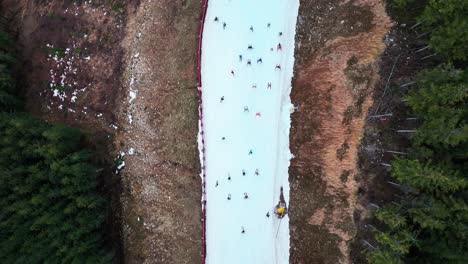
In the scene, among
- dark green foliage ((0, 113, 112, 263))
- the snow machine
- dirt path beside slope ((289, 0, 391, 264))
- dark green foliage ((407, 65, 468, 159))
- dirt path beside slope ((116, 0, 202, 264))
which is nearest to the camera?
dark green foliage ((407, 65, 468, 159))

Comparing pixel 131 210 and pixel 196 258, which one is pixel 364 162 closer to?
pixel 196 258

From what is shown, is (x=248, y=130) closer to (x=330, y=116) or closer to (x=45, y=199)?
(x=330, y=116)

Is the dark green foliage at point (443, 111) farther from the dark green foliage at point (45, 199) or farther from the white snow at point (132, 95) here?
the dark green foliage at point (45, 199)

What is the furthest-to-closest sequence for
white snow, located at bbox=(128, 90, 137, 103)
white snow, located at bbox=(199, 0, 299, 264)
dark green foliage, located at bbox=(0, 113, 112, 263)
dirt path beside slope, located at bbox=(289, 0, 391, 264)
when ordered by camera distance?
1. white snow, located at bbox=(128, 90, 137, 103)
2. white snow, located at bbox=(199, 0, 299, 264)
3. dark green foliage, located at bbox=(0, 113, 112, 263)
4. dirt path beside slope, located at bbox=(289, 0, 391, 264)

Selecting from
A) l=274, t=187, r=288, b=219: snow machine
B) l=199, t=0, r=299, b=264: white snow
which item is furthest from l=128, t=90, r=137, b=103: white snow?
l=274, t=187, r=288, b=219: snow machine

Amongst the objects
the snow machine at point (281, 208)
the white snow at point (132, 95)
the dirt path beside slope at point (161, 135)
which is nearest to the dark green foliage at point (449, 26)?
the snow machine at point (281, 208)

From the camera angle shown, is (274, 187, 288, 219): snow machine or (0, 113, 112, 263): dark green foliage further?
(274, 187, 288, 219): snow machine

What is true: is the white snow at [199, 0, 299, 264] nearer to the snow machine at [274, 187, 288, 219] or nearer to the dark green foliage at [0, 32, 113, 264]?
the snow machine at [274, 187, 288, 219]

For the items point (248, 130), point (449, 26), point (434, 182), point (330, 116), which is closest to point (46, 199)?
point (248, 130)
